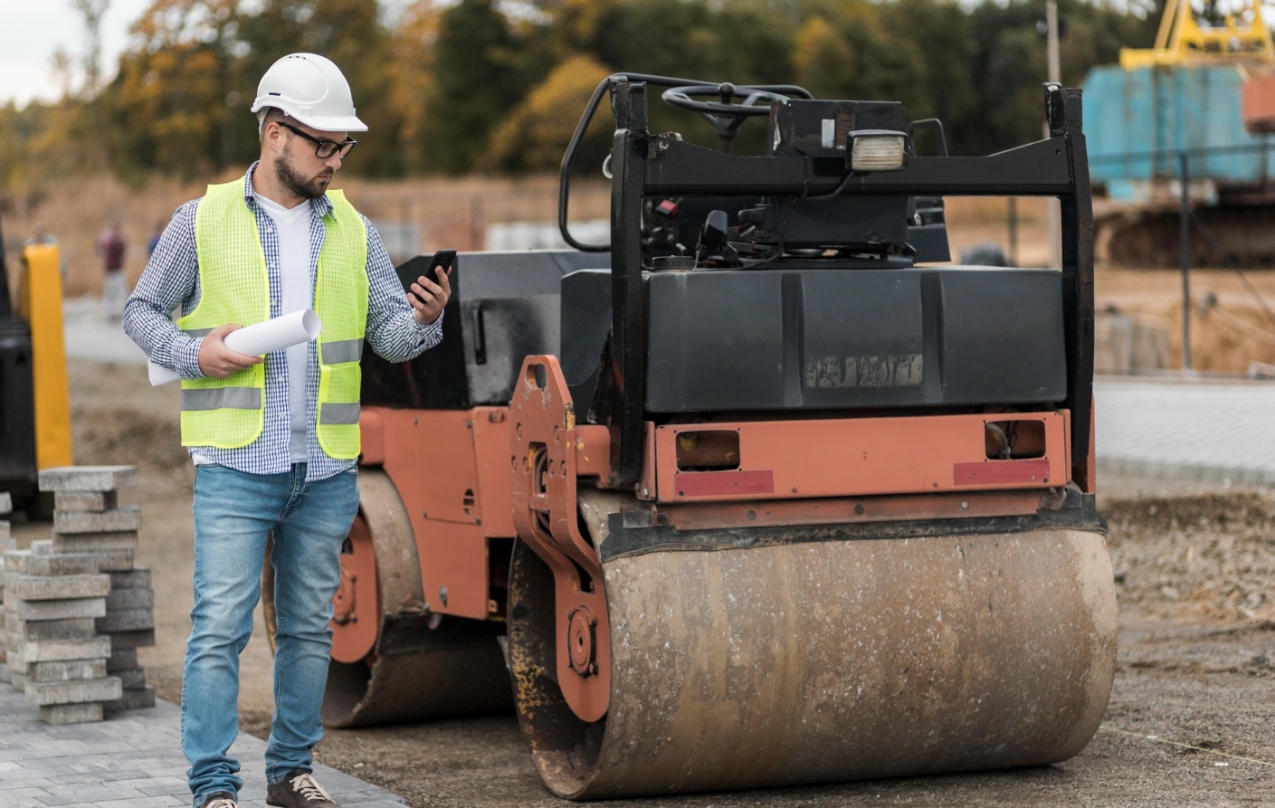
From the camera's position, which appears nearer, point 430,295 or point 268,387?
point 268,387

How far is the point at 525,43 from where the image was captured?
2675 inches

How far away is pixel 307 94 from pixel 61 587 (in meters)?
2.42

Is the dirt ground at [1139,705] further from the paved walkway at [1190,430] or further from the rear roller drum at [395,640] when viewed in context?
the paved walkway at [1190,430]

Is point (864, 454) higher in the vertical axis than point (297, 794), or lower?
higher

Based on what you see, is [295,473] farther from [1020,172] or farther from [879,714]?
[1020,172]

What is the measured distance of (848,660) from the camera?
457 centimetres

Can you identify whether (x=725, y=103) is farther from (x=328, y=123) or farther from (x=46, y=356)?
(x=46, y=356)

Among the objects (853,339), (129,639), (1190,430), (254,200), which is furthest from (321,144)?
(1190,430)

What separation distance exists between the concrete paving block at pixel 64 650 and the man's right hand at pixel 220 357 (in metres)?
2.10

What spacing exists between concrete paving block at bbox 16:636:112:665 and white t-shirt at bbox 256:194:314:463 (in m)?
2.02

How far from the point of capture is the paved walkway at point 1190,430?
11469mm

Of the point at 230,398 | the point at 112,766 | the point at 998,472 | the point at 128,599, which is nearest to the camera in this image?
the point at 230,398

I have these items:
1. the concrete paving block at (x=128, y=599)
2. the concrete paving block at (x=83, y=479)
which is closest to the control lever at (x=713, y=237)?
the concrete paving block at (x=83, y=479)

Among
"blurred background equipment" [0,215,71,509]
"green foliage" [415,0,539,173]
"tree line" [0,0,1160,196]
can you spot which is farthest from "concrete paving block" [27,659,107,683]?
"green foliage" [415,0,539,173]
